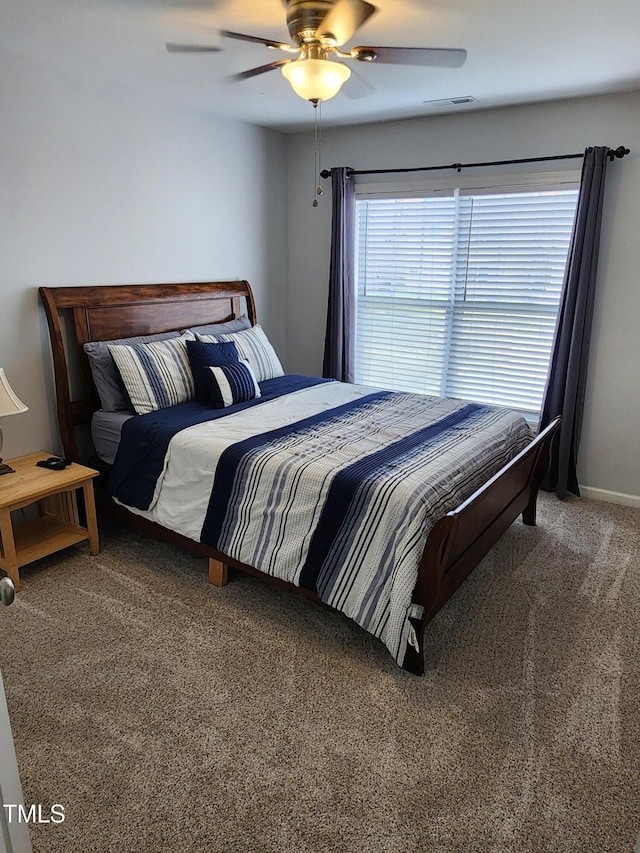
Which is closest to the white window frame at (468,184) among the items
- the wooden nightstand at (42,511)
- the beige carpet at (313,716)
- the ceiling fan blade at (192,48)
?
the ceiling fan blade at (192,48)

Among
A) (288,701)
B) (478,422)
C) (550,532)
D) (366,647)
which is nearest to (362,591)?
(366,647)

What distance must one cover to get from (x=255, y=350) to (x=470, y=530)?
84.3 inches

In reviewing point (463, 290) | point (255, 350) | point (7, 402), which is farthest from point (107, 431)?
point (463, 290)

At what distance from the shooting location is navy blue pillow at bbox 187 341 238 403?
11.3ft

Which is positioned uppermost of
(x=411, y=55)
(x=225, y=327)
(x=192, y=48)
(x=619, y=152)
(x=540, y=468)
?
(x=192, y=48)

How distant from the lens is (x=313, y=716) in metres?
2.06

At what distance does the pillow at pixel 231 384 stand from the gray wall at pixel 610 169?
2.06 m

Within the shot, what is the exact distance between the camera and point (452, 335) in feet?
14.4

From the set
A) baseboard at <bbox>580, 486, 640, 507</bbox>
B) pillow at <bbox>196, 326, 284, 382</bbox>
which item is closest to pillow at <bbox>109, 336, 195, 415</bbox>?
pillow at <bbox>196, 326, 284, 382</bbox>

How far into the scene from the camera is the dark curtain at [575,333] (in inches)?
139

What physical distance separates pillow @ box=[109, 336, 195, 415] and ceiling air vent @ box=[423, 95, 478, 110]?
224 centimetres

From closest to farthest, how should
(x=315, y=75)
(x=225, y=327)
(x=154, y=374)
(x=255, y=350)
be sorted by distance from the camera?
1. (x=315, y=75)
2. (x=154, y=374)
3. (x=255, y=350)
4. (x=225, y=327)

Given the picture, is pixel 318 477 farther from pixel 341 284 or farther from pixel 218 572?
pixel 341 284

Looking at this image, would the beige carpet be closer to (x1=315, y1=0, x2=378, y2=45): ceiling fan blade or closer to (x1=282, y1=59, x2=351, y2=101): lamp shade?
(x1=282, y1=59, x2=351, y2=101): lamp shade
